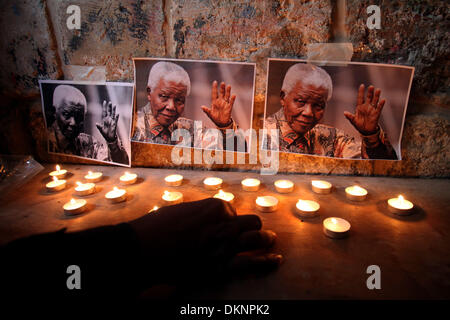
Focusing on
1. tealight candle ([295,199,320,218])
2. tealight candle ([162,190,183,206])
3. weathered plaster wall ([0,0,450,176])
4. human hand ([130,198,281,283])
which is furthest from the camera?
weathered plaster wall ([0,0,450,176])

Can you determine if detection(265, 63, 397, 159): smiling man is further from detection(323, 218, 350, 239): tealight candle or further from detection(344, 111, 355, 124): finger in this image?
detection(323, 218, 350, 239): tealight candle

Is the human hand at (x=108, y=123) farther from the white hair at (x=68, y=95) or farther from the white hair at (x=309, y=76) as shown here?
the white hair at (x=309, y=76)

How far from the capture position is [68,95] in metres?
2.02

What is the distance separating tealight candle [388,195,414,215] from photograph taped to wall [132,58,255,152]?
0.97 metres

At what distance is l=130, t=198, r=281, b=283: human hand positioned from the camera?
0.92m

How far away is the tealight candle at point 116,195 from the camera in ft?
5.09

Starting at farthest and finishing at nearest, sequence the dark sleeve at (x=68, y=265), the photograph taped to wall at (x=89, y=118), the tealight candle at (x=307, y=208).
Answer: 1. the photograph taped to wall at (x=89, y=118)
2. the tealight candle at (x=307, y=208)
3. the dark sleeve at (x=68, y=265)

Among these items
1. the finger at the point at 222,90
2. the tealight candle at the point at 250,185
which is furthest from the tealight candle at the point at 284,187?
the finger at the point at 222,90

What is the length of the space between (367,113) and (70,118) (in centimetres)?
226

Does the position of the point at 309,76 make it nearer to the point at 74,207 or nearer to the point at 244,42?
the point at 244,42

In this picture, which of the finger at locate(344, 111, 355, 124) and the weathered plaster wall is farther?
the finger at locate(344, 111, 355, 124)

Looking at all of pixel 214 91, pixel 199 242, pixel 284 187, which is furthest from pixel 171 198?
pixel 214 91

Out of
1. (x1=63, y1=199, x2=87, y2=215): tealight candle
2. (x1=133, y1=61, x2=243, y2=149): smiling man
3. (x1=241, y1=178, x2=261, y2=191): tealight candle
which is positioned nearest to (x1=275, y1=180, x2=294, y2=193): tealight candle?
(x1=241, y1=178, x2=261, y2=191): tealight candle

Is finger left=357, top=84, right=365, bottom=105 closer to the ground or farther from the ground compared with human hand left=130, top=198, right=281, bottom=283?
farther from the ground
